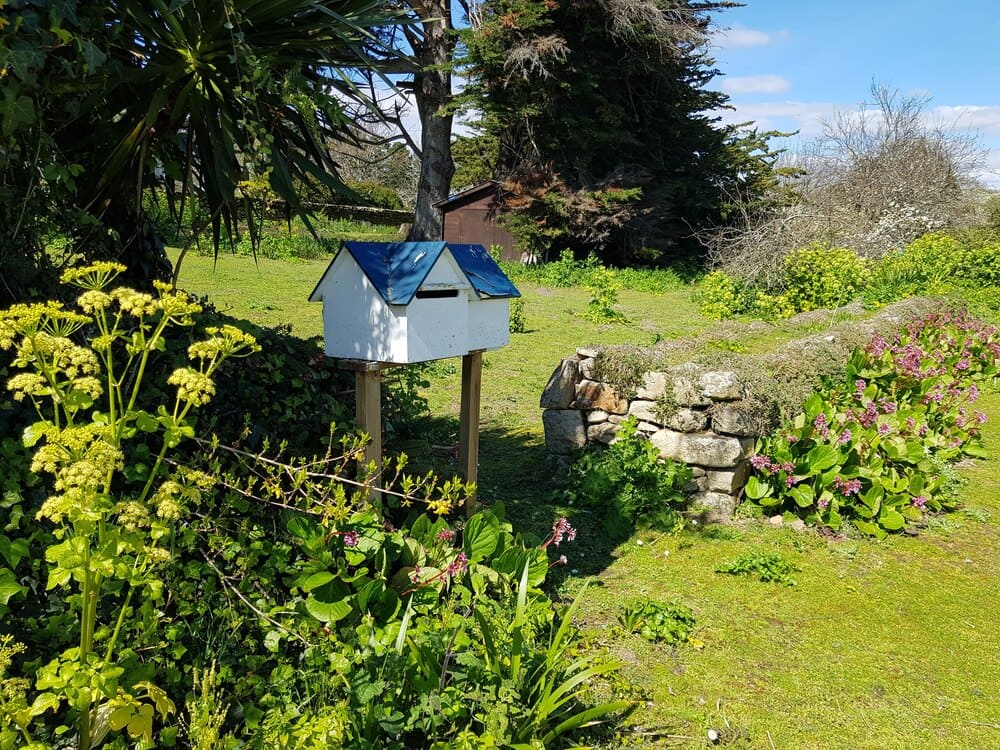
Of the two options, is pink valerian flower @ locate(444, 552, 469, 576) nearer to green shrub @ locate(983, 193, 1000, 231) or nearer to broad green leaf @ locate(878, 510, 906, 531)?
broad green leaf @ locate(878, 510, 906, 531)

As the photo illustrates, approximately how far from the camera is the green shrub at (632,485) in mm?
4965

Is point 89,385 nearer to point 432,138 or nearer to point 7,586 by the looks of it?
point 7,586

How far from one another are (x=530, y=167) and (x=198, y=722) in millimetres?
21263

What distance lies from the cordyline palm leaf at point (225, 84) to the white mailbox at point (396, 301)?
0.39 metres

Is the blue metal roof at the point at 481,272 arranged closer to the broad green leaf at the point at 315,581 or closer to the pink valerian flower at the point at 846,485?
the broad green leaf at the point at 315,581

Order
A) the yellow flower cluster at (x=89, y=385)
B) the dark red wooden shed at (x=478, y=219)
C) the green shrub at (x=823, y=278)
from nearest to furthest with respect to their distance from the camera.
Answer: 1. the yellow flower cluster at (x=89, y=385)
2. the green shrub at (x=823, y=278)
3. the dark red wooden shed at (x=478, y=219)

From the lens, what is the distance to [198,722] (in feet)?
6.63

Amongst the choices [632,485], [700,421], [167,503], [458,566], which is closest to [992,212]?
[700,421]

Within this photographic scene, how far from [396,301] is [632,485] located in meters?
2.69

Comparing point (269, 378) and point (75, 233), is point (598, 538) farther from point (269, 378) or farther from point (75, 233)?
point (75, 233)

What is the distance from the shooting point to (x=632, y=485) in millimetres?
5090

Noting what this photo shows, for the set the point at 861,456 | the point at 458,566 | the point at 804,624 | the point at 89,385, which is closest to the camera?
the point at 89,385

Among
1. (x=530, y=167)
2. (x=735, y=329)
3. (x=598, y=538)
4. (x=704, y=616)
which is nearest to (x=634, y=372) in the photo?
(x=598, y=538)

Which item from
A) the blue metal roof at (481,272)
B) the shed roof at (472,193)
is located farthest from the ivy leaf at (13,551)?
the shed roof at (472,193)
